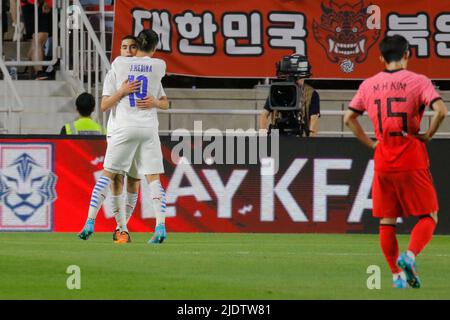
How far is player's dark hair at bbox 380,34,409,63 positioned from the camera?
1094 cm

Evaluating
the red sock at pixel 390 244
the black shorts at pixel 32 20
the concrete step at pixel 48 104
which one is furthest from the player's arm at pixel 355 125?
the black shorts at pixel 32 20

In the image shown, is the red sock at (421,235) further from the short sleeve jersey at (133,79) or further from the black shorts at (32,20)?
the black shorts at (32,20)

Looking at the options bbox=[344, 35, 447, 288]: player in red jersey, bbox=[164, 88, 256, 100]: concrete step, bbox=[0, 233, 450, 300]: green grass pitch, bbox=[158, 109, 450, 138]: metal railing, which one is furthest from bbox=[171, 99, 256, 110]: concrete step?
→ bbox=[344, 35, 447, 288]: player in red jersey

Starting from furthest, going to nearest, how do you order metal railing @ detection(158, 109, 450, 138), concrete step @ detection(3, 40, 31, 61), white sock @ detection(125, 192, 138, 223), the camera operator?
concrete step @ detection(3, 40, 31, 61) < metal railing @ detection(158, 109, 450, 138) < the camera operator < white sock @ detection(125, 192, 138, 223)

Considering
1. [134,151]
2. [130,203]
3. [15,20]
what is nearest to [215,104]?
[15,20]

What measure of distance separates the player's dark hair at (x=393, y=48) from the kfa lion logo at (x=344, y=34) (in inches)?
435

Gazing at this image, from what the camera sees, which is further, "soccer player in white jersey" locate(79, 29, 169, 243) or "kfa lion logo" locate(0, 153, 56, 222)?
"kfa lion logo" locate(0, 153, 56, 222)

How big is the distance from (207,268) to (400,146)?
7.34ft

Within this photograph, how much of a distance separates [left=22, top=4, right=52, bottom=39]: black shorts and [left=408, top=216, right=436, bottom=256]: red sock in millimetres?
12521

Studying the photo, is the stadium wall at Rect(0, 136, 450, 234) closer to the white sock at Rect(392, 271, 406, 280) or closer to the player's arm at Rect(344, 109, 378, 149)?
the player's arm at Rect(344, 109, 378, 149)

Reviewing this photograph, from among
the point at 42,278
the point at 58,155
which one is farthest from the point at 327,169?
the point at 42,278

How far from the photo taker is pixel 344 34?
72.4 ft

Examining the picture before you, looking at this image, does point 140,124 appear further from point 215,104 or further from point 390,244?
point 215,104

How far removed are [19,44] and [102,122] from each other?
1790 millimetres
